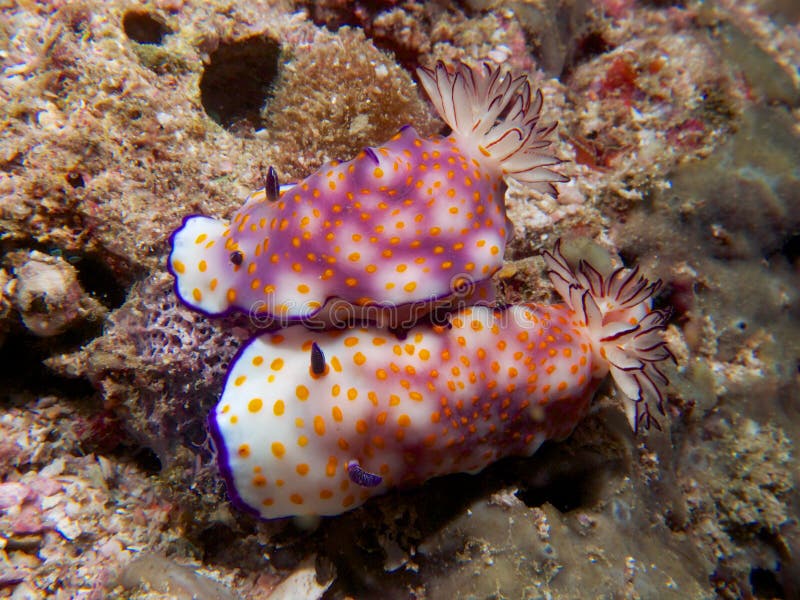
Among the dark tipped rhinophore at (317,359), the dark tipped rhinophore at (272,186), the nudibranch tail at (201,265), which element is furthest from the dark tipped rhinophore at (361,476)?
the dark tipped rhinophore at (272,186)

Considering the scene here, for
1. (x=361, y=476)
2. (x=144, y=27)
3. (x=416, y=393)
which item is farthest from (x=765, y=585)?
(x=144, y=27)

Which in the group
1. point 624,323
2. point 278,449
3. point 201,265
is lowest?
point 278,449

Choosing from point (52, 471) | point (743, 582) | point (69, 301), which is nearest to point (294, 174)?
point (69, 301)

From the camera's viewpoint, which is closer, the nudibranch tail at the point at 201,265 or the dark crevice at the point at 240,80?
the nudibranch tail at the point at 201,265

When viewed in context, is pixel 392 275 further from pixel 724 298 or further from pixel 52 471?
pixel 724 298

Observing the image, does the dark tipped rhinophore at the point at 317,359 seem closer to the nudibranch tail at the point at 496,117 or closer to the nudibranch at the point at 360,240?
the nudibranch at the point at 360,240

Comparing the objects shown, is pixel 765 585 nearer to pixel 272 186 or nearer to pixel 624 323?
pixel 624 323

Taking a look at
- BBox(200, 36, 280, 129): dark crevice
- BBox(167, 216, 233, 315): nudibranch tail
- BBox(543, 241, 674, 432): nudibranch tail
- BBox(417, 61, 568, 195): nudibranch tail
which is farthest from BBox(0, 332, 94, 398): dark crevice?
BBox(543, 241, 674, 432): nudibranch tail
